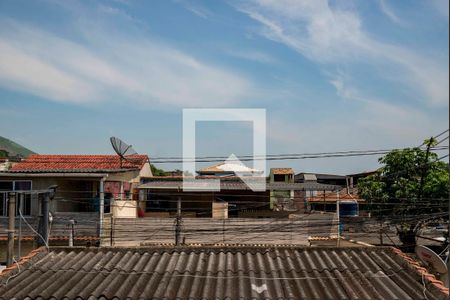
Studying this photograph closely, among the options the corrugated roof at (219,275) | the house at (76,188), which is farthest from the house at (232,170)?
the corrugated roof at (219,275)

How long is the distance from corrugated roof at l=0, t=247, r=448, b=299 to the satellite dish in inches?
10.8

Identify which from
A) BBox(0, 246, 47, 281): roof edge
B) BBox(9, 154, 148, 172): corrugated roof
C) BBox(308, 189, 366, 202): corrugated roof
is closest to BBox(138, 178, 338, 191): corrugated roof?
BBox(308, 189, 366, 202): corrugated roof

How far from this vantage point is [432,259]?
15.4 feet

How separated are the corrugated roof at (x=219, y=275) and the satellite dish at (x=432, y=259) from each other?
0.90 feet

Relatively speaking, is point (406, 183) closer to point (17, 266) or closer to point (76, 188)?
point (76, 188)

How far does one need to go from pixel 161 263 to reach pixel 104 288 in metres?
0.83

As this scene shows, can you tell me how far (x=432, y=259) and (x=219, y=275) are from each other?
239cm

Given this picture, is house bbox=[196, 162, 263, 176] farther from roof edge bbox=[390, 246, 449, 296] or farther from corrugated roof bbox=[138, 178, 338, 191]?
roof edge bbox=[390, 246, 449, 296]

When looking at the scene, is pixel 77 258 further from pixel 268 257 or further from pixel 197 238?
pixel 197 238

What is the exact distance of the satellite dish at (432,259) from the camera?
454 cm

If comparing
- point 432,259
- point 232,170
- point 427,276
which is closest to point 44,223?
point 427,276

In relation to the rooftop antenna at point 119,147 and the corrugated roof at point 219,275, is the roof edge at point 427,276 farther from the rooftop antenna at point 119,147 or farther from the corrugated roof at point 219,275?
the rooftop antenna at point 119,147

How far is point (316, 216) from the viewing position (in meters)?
18.1

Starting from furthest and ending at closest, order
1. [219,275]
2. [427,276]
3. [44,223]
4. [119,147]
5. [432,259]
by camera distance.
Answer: [119,147] < [44,223] < [432,259] < [219,275] < [427,276]
